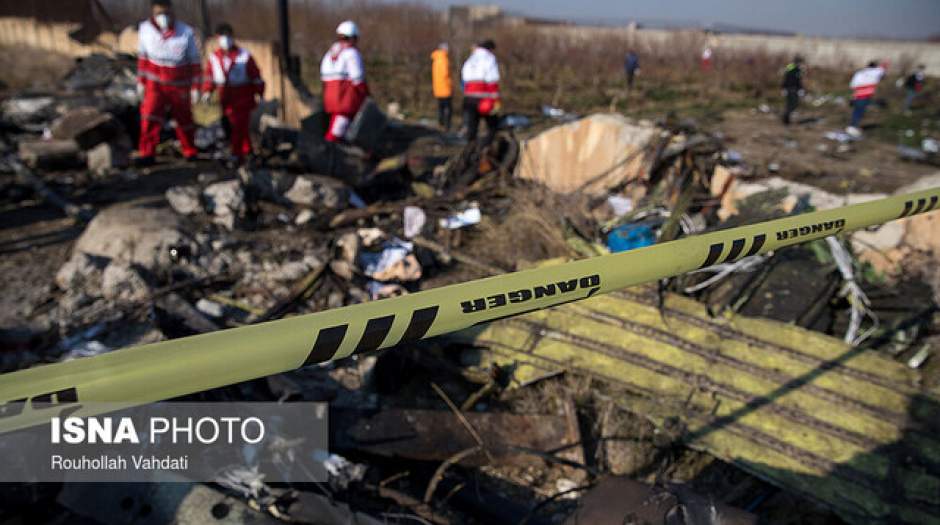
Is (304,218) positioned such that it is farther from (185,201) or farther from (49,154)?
(49,154)

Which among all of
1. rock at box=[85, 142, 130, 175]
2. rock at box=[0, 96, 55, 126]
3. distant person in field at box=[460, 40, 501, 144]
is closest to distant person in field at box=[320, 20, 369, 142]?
distant person in field at box=[460, 40, 501, 144]

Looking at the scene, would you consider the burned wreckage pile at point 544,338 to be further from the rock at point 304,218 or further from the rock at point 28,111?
the rock at point 28,111

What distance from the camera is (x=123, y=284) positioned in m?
4.08

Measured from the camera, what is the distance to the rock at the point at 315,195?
5840 mm

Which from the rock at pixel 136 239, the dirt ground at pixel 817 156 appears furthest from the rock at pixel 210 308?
the dirt ground at pixel 817 156

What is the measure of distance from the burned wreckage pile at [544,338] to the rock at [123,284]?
0.05 ft

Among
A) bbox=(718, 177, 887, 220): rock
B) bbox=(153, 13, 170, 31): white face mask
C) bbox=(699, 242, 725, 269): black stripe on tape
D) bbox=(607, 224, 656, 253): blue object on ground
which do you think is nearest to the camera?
bbox=(699, 242, 725, 269): black stripe on tape

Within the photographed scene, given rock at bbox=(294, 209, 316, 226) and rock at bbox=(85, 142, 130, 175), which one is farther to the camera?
rock at bbox=(85, 142, 130, 175)

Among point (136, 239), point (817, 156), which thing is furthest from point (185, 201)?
point (817, 156)

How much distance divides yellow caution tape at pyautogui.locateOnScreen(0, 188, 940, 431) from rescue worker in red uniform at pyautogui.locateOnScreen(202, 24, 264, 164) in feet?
21.6

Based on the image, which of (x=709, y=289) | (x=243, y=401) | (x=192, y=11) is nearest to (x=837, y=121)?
(x=709, y=289)

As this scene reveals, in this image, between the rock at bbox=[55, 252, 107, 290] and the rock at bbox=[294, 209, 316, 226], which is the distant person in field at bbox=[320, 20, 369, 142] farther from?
the rock at bbox=[55, 252, 107, 290]

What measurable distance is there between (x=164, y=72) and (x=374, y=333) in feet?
22.6

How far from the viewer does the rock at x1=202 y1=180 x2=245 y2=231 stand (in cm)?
532
